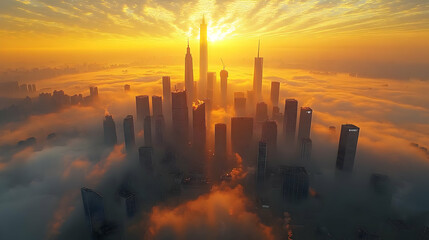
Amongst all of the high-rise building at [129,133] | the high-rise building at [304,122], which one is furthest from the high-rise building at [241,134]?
the high-rise building at [129,133]

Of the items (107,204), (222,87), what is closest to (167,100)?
(222,87)

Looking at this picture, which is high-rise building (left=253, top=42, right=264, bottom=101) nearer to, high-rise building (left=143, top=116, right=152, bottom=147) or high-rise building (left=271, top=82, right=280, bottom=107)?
high-rise building (left=271, top=82, right=280, bottom=107)

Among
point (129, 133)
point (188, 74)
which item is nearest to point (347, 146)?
point (129, 133)

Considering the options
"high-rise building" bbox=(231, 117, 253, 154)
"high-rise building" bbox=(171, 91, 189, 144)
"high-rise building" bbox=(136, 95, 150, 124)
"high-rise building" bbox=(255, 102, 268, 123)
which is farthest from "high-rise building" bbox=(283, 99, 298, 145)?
"high-rise building" bbox=(136, 95, 150, 124)

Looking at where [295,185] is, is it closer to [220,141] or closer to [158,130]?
[220,141]

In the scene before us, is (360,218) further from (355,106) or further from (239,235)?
(355,106)
